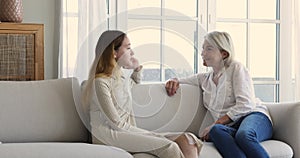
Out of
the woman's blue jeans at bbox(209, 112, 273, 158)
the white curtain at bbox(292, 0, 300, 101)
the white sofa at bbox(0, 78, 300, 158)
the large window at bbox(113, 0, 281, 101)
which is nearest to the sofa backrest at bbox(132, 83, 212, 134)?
the white sofa at bbox(0, 78, 300, 158)

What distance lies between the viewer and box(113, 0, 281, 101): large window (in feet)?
12.9

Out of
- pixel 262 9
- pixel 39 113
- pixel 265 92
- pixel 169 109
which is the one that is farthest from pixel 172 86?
pixel 262 9

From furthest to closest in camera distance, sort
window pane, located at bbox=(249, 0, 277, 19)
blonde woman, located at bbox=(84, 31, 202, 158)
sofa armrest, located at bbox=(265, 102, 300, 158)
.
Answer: window pane, located at bbox=(249, 0, 277, 19) → sofa armrest, located at bbox=(265, 102, 300, 158) → blonde woman, located at bbox=(84, 31, 202, 158)

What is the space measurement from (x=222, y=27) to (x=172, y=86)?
106 cm

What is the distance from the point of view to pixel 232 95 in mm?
3357

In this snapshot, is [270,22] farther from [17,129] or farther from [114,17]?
[17,129]

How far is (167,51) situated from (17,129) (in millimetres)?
1009

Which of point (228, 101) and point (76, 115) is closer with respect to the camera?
point (76, 115)

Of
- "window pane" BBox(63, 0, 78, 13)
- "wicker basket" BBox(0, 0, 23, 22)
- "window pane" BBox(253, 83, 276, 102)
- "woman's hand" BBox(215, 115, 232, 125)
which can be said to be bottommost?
"woman's hand" BBox(215, 115, 232, 125)

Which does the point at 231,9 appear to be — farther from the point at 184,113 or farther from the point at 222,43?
the point at 184,113

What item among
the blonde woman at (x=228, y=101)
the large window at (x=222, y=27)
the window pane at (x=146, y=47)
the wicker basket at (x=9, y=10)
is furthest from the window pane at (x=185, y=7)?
the wicker basket at (x=9, y=10)

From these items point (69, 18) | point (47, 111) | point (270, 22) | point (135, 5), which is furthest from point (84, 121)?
point (270, 22)

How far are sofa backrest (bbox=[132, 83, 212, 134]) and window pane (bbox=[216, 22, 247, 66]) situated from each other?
3.10 ft

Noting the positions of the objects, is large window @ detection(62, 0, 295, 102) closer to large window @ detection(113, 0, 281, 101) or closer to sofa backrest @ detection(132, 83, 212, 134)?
large window @ detection(113, 0, 281, 101)
